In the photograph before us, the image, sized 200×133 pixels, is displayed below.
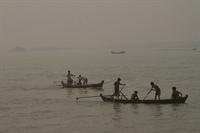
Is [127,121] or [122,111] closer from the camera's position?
[127,121]

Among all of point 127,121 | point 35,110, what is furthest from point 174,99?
point 35,110

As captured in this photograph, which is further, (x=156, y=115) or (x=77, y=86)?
(x=77, y=86)

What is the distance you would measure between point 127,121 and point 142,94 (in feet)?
59.1

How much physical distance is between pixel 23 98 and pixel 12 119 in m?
14.2

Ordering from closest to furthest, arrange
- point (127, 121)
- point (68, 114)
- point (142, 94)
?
1. point (127, 121)
2. point (68, 114)
3. point (142, 94)

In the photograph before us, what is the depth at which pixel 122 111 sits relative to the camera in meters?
38.9

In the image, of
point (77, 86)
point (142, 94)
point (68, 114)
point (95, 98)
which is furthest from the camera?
point (77, 86)

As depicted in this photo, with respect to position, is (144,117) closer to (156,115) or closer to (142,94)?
(156,115)

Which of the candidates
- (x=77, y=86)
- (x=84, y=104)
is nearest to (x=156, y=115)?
(x=84, y=104)

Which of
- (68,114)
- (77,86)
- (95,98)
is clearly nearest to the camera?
(68,114)

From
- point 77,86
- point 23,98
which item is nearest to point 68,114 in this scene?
point 23,98

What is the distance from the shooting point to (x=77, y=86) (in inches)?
2288

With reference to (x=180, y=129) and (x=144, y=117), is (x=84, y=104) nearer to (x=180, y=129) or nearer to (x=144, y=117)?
(x=144, y=117)

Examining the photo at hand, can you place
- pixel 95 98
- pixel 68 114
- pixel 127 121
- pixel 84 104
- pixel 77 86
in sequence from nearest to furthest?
pixel 127 121 → pixel 68 114 → pixel 84 104 → pixel 95 98 → pixel 77 86
